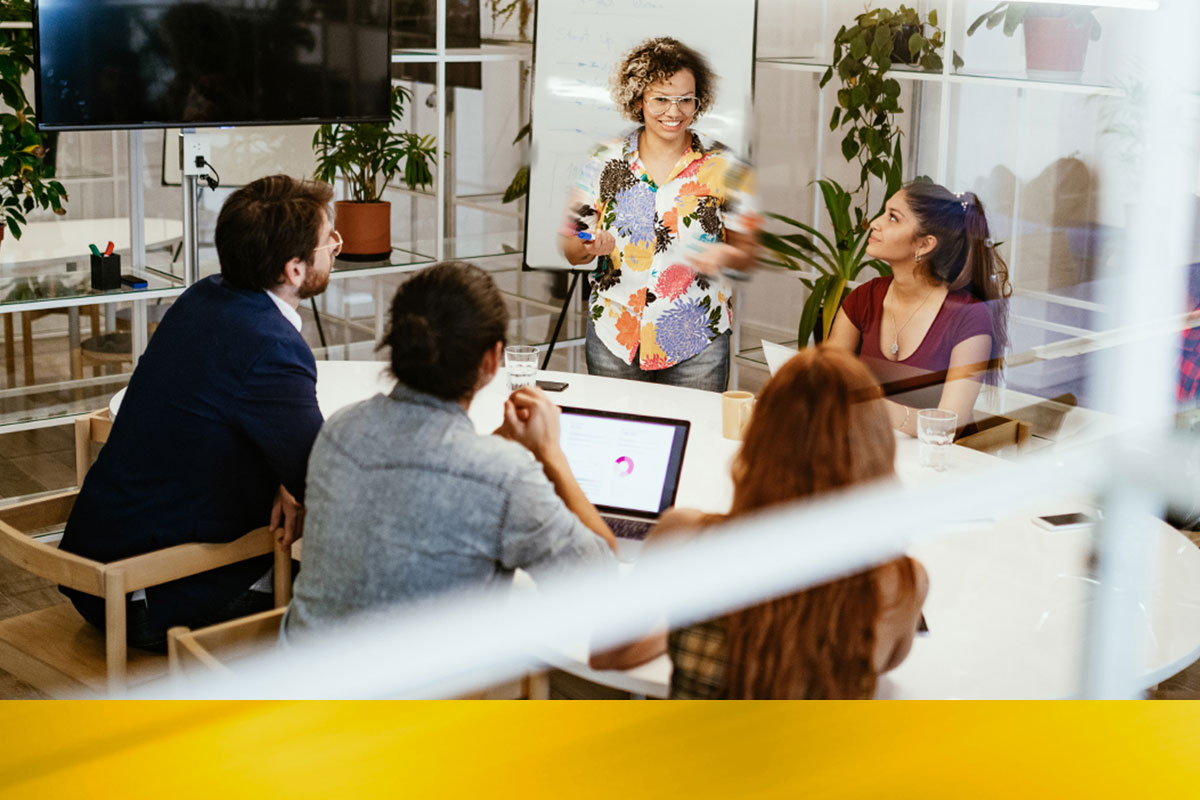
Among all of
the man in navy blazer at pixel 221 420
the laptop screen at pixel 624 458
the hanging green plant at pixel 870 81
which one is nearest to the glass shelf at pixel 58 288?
the man in navy blazer at pixel 221 420

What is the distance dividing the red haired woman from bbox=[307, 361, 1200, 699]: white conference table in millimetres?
21

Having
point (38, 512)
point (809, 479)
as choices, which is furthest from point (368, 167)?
point (809, 479)

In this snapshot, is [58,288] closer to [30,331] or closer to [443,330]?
[30,331]

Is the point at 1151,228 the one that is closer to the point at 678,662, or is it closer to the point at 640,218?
the point at 678,662

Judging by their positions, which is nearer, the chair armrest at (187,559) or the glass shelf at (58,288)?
the chair armrest at (187,559)

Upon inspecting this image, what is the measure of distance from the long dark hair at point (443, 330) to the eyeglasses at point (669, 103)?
3.44 ft

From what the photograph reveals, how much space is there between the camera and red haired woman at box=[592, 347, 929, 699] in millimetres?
991

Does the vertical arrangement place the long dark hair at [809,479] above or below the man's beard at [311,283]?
below

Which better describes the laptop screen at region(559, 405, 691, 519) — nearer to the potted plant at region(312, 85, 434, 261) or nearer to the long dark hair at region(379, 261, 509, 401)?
the long dark hair at region(379, 261, 509, 401)

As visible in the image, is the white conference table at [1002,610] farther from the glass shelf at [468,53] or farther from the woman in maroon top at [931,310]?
the glass shelf at [468,53]

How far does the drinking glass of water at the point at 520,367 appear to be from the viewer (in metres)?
2.07

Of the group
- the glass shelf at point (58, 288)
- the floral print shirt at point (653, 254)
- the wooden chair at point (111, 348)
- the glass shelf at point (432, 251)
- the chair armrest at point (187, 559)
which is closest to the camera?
the chair armrest at point (187, 559)

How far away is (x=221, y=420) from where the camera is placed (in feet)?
5.54

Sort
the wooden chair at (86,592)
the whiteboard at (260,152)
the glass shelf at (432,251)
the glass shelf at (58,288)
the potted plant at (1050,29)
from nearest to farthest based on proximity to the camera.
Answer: the potted plant at (1050,29) < the wooden chair at (86,592) < the glass shelf at (58,288) < the glass shelf at (432,251) < the whiteboard at (260,152)
